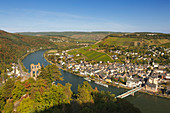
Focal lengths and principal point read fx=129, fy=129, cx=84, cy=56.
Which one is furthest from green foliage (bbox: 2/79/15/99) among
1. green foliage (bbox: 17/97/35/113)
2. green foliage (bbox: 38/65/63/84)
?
green foliage (bbox: 38/65/63/84)

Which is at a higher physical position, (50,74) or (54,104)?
(54,104)

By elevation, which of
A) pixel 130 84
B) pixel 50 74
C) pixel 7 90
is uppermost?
pixel 7 90

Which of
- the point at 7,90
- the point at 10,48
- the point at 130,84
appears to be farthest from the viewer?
the point at 10,48

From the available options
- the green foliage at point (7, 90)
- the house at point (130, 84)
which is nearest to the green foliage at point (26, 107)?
the green foliage at point (7, 90)

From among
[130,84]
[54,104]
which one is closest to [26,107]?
[54,104]

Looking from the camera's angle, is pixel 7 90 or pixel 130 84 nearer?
pixel 7 90

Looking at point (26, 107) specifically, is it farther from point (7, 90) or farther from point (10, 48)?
point (10, 48)

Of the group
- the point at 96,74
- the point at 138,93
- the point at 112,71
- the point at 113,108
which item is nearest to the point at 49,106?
the point at 113,108

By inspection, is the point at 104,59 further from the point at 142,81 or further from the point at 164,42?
the point at 164,42

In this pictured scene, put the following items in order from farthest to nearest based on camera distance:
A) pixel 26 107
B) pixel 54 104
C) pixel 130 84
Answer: pixel 130 84
pixel 54 104
pixel 26 107

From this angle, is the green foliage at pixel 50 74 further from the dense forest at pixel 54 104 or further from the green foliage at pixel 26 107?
the green foliage at pixel 26 107

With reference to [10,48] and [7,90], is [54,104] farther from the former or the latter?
[10,48]
